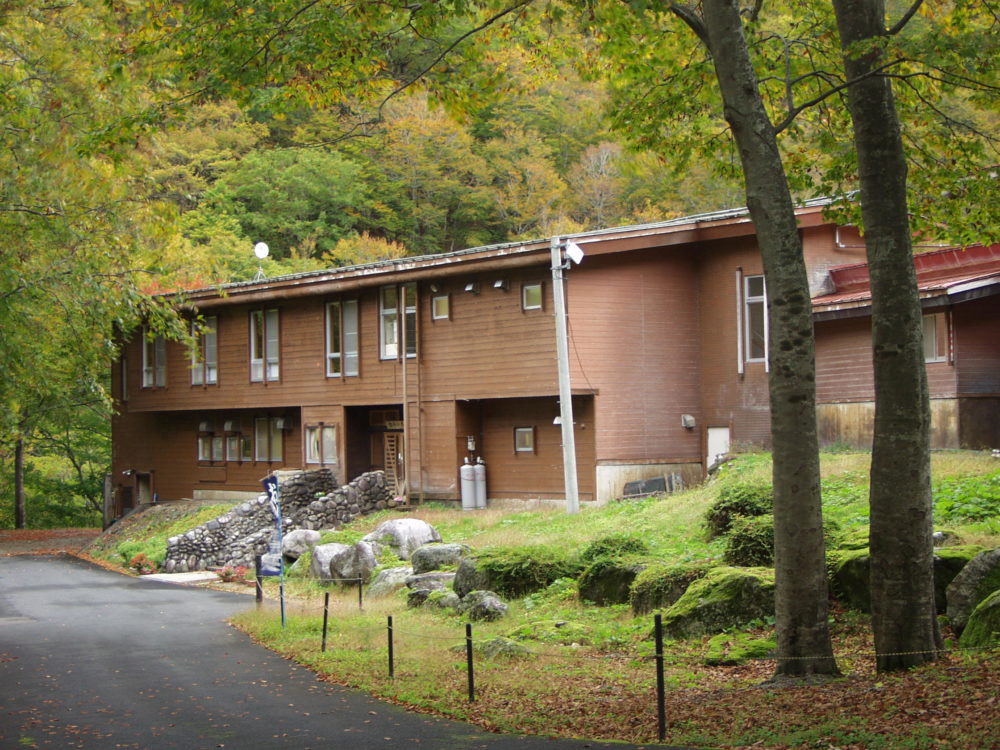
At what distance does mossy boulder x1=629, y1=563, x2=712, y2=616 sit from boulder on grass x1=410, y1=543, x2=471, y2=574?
640 centimetres

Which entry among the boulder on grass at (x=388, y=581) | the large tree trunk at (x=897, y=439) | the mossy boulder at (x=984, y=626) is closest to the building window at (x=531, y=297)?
the boulder on grass at (x=388, y=581)

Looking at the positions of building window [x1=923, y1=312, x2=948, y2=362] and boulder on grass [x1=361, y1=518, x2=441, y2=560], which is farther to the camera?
boulder on grass [x1=361, y1=518, x2=441, y2=560]

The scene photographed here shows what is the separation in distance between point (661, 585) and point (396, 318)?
61.2 ft

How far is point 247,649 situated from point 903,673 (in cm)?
1036

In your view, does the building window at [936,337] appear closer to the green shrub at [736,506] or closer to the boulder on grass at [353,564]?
the green shrub at [736,506]

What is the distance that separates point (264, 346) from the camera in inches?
1491

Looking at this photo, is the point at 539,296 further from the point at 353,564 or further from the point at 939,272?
the point at 939,272

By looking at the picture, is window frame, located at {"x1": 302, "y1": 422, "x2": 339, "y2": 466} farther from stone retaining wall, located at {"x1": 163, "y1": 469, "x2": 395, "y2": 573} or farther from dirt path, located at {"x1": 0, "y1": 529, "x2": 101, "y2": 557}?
dirt path, located at {"x1": 0, "y1": 529, "x2": 101, "y2": 557}

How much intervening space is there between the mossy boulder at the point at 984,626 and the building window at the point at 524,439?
19.7 meters

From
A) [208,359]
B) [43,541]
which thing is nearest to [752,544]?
[208,359]

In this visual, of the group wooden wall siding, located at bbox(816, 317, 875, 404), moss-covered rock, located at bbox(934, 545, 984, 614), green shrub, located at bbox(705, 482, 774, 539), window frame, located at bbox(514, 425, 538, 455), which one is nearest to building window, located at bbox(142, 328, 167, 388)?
window frame, located at bbox(514, 425, 538, 455)

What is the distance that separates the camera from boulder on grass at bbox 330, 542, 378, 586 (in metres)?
24.0

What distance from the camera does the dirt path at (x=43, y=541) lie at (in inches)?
1549

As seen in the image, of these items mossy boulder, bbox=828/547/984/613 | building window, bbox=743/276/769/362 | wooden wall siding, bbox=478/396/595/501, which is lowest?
mossy boulder, bbox=828/547/984/613
